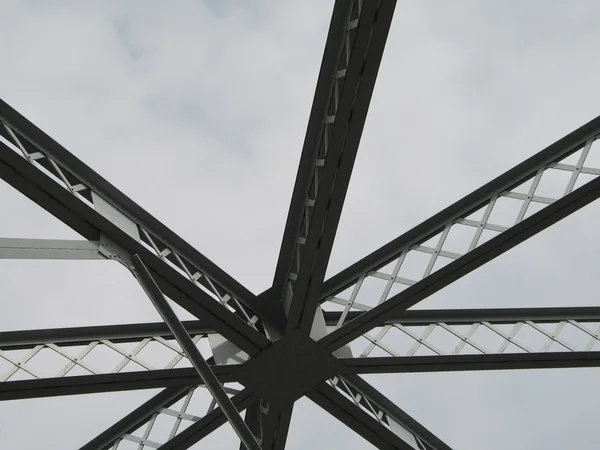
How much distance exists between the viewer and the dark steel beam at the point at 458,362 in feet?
46.8

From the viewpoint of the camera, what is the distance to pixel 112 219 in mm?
12281

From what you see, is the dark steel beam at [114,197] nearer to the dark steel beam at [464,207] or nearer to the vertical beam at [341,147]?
the vertical beam at [341,147]

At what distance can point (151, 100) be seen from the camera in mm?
17828

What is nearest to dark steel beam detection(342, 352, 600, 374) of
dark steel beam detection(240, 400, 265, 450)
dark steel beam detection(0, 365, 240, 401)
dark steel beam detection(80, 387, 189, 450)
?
dark steel beam detection(240, 400, 265, 450)

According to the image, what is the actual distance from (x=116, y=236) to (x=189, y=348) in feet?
9.26

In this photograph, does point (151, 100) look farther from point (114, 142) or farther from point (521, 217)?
point (521, 217)

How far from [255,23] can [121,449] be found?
28.8 feet

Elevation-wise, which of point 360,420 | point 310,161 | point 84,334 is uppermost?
point 310,161

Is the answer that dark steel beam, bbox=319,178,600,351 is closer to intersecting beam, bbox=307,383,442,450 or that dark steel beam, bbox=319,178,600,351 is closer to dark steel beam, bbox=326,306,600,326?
dark steel beam, bbox=326,306,600,326

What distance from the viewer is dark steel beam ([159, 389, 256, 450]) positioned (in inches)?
565

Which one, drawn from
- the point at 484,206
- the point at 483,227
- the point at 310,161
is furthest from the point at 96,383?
the point at 484,206

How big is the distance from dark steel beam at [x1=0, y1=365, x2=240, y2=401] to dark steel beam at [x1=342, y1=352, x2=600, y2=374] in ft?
8.34

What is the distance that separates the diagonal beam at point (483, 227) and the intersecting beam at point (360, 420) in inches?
53.5

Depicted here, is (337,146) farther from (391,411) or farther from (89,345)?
(391,411)
